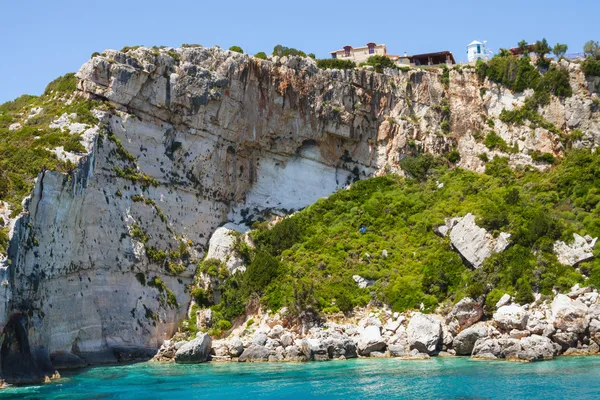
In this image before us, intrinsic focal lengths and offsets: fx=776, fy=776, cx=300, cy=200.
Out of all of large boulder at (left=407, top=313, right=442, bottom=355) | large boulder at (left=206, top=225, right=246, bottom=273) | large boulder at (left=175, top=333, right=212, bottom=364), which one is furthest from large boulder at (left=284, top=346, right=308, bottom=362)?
large boulder at (left=206, top=225, right=246, bottom=273)

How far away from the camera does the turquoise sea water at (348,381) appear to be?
28.2m

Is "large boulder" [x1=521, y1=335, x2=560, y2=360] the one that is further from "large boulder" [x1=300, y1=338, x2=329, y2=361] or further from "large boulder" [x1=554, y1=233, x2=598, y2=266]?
"large boulder" [x1=300, y1=338, x2=329, y2=361]

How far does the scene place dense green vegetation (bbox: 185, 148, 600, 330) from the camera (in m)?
42.2

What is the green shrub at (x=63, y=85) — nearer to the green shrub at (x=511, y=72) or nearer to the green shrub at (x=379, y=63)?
the green shrub at (x=379, y=63)

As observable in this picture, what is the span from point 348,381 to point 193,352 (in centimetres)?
1178

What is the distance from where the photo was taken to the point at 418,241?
1900 inches

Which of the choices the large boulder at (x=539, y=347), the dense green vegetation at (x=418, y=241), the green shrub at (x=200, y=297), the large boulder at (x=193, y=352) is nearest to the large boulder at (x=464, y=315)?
the dense green vegetation at (x=418, y=241)

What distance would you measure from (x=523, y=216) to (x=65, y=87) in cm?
2914

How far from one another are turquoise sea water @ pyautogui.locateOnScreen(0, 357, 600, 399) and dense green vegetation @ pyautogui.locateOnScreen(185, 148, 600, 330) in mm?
6450

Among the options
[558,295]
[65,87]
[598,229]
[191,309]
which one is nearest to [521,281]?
[558,295]

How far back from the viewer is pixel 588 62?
5638 cm

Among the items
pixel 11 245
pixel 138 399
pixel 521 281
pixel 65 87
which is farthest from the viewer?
pixel 65 87

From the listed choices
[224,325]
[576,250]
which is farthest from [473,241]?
[224,325]

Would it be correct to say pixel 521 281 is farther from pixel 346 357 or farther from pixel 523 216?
pixel 346 357
